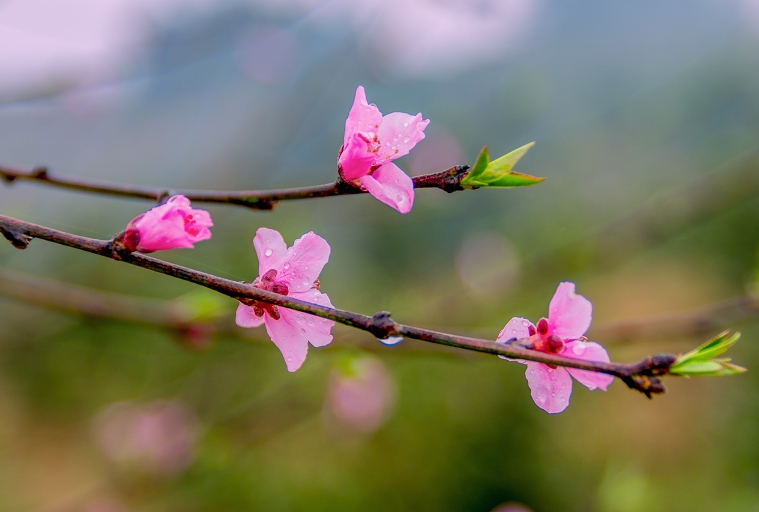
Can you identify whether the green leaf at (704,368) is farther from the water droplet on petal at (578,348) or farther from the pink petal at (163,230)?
the pink petal at (163,230)

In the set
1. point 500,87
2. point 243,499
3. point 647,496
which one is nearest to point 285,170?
point 500,87

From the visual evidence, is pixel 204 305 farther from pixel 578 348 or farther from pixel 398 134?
pixel 578 348

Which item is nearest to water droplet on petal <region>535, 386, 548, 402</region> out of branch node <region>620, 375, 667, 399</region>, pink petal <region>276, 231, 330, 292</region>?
branch node <region>620, 375, 667, 399</region>

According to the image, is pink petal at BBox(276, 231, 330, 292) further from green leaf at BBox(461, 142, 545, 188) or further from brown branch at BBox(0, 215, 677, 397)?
green leaf at BBox(461, 142, 545, 188)

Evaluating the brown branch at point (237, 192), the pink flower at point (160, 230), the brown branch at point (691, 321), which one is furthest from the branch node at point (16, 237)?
the brown branch at point (691, 321)

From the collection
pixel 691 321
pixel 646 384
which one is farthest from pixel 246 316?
pixel 691 321

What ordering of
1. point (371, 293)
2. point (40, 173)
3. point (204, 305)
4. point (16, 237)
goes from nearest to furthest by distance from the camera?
point (16, 237), point (40, 173), point (204, 305), point (371, 293)
